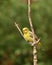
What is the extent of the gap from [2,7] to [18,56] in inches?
27.7

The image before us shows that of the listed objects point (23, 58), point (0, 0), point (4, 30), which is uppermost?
point (0, 0)

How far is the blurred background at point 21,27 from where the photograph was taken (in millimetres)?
4648

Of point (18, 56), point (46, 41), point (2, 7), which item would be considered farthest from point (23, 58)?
point (2, 7)

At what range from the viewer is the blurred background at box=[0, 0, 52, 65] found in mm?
4648

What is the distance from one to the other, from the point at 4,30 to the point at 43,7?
1.93 feet

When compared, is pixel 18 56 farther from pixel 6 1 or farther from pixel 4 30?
pixel 6 1

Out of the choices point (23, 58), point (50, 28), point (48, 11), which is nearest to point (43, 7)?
point (48, 11)

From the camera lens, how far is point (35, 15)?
15.4 ft

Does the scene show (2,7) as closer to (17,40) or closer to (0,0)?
(0,0)

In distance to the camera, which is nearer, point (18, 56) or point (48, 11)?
point (48, 11)

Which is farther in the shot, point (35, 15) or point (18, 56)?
point (18, 56)

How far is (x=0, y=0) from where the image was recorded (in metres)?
4.83

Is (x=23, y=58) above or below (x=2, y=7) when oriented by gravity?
below

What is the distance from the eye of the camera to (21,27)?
14.9ft
